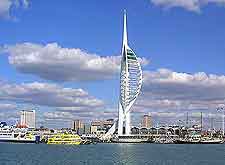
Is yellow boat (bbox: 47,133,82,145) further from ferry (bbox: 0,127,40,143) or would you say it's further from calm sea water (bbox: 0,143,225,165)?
calm sea water (bbox: 0,143,225,165)

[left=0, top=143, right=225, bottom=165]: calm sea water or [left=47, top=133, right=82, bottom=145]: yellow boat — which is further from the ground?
[left=0, top=143, right=225, bottom=165]: calm sea water

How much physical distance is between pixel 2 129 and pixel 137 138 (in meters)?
50.8

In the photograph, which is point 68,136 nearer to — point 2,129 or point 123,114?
point 123,114

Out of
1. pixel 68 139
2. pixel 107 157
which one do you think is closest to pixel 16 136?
pixel 68 139

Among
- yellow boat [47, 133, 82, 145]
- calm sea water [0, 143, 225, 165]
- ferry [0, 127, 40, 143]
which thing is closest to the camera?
calm sea water [0, 143, 225, 165]

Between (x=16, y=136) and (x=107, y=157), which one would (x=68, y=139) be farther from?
(x=107, y=157)

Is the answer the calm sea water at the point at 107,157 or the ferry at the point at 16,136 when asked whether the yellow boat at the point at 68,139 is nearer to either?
the ferry at the point at 16,136

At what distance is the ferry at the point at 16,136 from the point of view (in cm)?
17450

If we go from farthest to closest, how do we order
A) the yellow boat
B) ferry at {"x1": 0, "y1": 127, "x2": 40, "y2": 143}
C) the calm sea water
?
ferry at {"x1": 0, "y1": 127, "x2": 40, "y2": 143} < the yellow boat < the calm sea water

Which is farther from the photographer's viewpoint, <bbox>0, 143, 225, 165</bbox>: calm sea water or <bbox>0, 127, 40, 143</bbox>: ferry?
<bbox>0, 127, 40, 143</bbox>: ferry

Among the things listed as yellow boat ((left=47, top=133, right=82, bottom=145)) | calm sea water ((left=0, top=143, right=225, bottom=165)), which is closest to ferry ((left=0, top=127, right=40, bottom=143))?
yellow boat ((left=47, top=133, right=82, bottom=145))

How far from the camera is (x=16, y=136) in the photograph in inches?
7165

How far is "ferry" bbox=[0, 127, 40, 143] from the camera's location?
573 feet

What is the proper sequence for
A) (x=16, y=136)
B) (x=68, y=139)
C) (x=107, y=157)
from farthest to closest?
(x=16, y=136) < (x=68, y=139) < (x=107, y=157)
